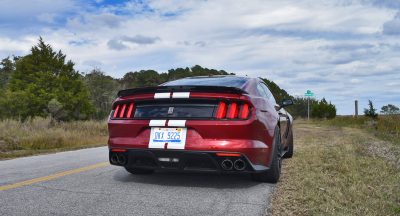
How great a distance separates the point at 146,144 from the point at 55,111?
3404 cm

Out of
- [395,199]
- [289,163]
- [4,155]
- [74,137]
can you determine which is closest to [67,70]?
[74,137]

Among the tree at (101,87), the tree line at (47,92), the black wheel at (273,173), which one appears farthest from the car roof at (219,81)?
the tree at (101,87)

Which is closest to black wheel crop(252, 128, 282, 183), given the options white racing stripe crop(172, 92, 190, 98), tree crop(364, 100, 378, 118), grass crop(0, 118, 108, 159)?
white racing stripe crop(172, 92, 190, 98)

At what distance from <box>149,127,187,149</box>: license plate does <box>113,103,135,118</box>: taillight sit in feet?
1.68

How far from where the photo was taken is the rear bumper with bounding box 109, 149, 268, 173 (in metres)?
4.46

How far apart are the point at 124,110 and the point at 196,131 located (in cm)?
109

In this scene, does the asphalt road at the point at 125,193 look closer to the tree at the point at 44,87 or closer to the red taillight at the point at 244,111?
the red taillight at the point at 244,111

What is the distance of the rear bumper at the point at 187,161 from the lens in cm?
446

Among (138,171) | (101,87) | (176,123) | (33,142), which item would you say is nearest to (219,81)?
(176,123)

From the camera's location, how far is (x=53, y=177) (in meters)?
5.47

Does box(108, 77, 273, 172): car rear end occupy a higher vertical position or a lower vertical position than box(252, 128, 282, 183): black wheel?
higher

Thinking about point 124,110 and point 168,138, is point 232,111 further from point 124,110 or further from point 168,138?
point 124,110

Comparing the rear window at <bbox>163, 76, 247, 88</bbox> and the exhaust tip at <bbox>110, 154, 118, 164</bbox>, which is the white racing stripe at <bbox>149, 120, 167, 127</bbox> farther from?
the rear window at <bbox>163, 76, 247, 88</bbox>

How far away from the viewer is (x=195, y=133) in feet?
14.9
